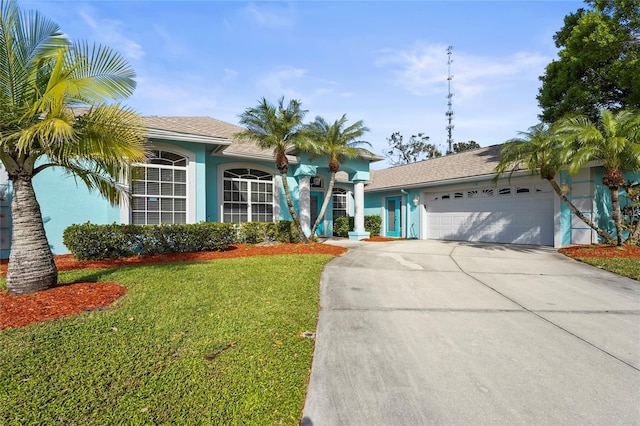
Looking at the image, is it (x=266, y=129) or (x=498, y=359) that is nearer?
(x=498, y=359)

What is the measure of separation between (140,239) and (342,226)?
1068 centimetres

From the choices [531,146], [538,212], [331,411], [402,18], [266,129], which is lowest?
[331,411]

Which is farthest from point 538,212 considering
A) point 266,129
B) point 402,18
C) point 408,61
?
point 266,129

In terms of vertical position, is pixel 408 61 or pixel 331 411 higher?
pixel 408 61

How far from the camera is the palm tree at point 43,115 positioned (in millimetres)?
4879

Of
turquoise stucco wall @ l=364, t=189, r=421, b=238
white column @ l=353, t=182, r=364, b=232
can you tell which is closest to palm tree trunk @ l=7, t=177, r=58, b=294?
white column @ l=353, t=182, r=364, b=232

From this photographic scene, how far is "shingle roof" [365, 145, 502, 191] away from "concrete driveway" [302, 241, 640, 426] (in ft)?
28.0

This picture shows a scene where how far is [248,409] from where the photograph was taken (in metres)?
2.60

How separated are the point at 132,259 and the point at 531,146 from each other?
12910 mm

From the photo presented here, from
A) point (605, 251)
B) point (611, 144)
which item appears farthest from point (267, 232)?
point (611, 144)

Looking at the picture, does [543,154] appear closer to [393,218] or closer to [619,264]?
[619,264]

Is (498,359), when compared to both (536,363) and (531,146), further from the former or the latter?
(531,146)

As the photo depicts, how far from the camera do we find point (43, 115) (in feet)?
16.8

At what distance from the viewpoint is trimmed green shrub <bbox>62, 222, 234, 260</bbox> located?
8.55 metres
